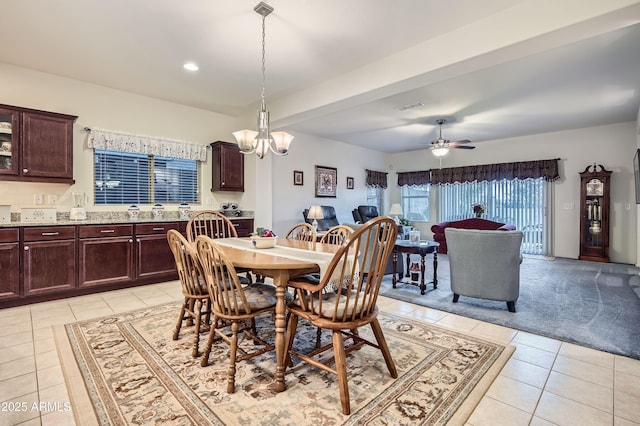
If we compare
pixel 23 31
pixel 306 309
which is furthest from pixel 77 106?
pixel 306 309

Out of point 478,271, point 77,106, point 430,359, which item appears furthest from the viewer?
point 77,106

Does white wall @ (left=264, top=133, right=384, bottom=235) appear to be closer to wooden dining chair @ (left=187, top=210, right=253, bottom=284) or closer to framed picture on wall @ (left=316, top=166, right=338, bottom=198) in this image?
framed picture on wall @ (left=316, top=166, right=338, bottom=198)

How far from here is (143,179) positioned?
474cm

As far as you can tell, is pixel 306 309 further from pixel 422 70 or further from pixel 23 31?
pixel 23 31

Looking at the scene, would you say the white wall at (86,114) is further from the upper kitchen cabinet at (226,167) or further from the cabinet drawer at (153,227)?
the cabinet drawer at (153,227)

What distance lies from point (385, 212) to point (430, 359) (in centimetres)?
737

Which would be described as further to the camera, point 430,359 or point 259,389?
point 430,359

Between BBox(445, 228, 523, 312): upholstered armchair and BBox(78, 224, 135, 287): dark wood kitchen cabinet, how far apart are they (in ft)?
13.2

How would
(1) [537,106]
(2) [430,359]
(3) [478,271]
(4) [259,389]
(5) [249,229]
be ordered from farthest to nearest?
(5) [249,229] < (1) [537,106] < (3) [478,271] < (2) [430,359] < (4) [259,389]

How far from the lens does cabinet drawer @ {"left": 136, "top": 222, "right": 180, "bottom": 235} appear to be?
4215 millimetres

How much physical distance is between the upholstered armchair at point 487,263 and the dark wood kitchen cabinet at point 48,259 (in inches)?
174

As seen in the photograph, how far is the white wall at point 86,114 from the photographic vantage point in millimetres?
3732

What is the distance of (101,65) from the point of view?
3.61m

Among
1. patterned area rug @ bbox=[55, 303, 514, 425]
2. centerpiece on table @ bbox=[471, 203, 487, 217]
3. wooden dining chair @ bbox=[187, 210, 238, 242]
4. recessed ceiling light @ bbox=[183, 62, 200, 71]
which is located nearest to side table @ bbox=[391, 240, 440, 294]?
patterned area rug @ bbox=[55, 303, 514, 425]
